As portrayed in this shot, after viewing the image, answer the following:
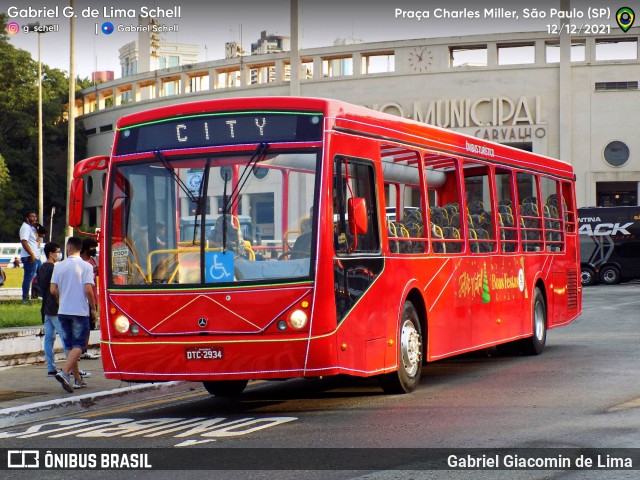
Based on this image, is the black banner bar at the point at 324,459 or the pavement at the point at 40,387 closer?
the black banner bar at the point at 324,459

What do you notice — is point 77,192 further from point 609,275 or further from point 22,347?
point 609,275

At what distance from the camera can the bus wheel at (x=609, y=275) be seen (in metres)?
47.4

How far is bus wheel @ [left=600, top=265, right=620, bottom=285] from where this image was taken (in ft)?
156

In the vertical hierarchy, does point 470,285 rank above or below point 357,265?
below

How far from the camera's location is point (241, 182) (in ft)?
34.7

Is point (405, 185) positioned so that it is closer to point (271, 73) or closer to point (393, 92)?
point (393, 92)

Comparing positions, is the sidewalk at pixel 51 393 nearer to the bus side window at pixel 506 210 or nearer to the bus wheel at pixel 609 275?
the bus side window at pixel 506 210

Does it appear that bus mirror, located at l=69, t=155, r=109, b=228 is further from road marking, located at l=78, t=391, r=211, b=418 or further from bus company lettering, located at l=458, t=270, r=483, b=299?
bus company lettering, located at l=458, t=270, r=483, b=299

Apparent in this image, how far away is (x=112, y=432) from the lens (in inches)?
392

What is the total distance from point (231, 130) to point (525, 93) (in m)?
49.1

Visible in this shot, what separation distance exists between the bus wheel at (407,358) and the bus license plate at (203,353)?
7.33ft

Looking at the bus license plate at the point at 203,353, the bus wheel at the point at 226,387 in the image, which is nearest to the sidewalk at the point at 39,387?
the bus wheel at the point at 226,387

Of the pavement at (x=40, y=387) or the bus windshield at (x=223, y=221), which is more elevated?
the bus windshield at (x=223, y=221)

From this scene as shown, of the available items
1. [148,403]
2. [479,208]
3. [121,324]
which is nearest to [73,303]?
[148,403]
